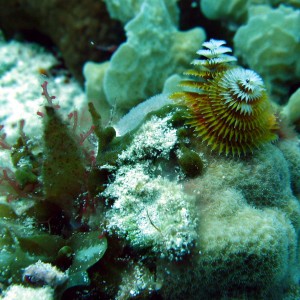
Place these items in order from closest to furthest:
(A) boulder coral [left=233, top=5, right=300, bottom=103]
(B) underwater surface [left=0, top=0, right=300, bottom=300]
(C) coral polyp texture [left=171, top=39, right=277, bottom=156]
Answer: (B) underwater surface [left=0, top=0, right=300, bottom=300]
(C) coral polyp texture [left=171, top=39, right=277, bottom=156]
(A) boulder coral [left=233, top=5, right=300, bottom=103]

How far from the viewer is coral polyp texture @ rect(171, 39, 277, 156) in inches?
79.1

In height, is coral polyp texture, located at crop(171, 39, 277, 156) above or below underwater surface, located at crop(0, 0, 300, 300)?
above

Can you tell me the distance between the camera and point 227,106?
2.02 meters

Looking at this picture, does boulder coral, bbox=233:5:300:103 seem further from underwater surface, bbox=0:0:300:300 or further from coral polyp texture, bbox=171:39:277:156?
coral polyp texture, bbox=171:39:277:156

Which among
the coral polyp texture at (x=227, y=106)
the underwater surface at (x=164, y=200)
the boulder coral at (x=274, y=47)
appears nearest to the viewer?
the underwater surface at (x=164, y=200)

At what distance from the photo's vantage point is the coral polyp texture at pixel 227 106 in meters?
2.01

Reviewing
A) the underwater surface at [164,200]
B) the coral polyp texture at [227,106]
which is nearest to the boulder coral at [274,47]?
the underwater surface at [164,200]

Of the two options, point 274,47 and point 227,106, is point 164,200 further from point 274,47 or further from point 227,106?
point 274,47

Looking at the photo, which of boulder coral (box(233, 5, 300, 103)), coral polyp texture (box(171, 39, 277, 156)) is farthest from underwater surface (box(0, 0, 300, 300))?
boulder coral (box(233, 5, 300, 103))

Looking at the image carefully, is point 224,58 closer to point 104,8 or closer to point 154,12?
point 154,12

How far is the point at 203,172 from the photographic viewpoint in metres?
2.17

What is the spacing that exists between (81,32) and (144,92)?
5.59 ft

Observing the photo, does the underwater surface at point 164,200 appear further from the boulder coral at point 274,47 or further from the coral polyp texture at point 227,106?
the boulder coral at point 274,47

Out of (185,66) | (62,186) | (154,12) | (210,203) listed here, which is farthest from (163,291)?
(154,12)
